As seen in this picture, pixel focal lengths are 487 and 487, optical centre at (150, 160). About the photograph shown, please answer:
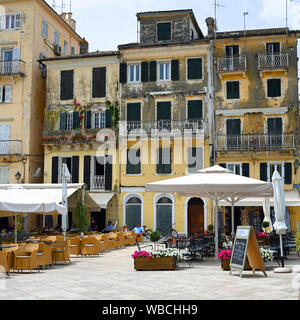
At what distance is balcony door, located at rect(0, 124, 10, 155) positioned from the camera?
32.8 metres

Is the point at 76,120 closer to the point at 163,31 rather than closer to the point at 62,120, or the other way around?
the point at 62,120

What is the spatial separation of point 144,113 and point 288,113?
358 inches

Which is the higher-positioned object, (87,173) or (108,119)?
(108,119)

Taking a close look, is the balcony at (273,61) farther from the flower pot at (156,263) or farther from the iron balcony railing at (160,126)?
the flower pot at (156,263)

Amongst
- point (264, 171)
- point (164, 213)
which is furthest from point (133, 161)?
point (264, 171)

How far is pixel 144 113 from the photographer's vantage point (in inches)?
1256

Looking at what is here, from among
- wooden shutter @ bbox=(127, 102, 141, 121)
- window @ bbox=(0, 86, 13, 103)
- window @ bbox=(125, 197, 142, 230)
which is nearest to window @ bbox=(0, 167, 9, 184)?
window @ bbox=(0, 86, 13, 103)

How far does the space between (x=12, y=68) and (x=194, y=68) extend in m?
12.3

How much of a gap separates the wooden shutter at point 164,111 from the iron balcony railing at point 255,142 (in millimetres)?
3563

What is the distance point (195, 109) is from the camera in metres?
31.1

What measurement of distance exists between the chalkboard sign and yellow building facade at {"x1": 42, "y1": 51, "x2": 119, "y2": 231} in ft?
64.3

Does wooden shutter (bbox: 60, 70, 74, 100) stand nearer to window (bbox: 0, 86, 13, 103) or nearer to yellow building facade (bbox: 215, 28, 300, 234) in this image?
window (bbox: 0, 86, 13, 103)

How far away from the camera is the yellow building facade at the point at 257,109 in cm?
2941

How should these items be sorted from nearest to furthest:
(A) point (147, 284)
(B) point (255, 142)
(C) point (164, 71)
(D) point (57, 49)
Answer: (A) point (147, 284) < (B) point (255, 142) < (C) point (164, 71) < (D) point (57, 49)
